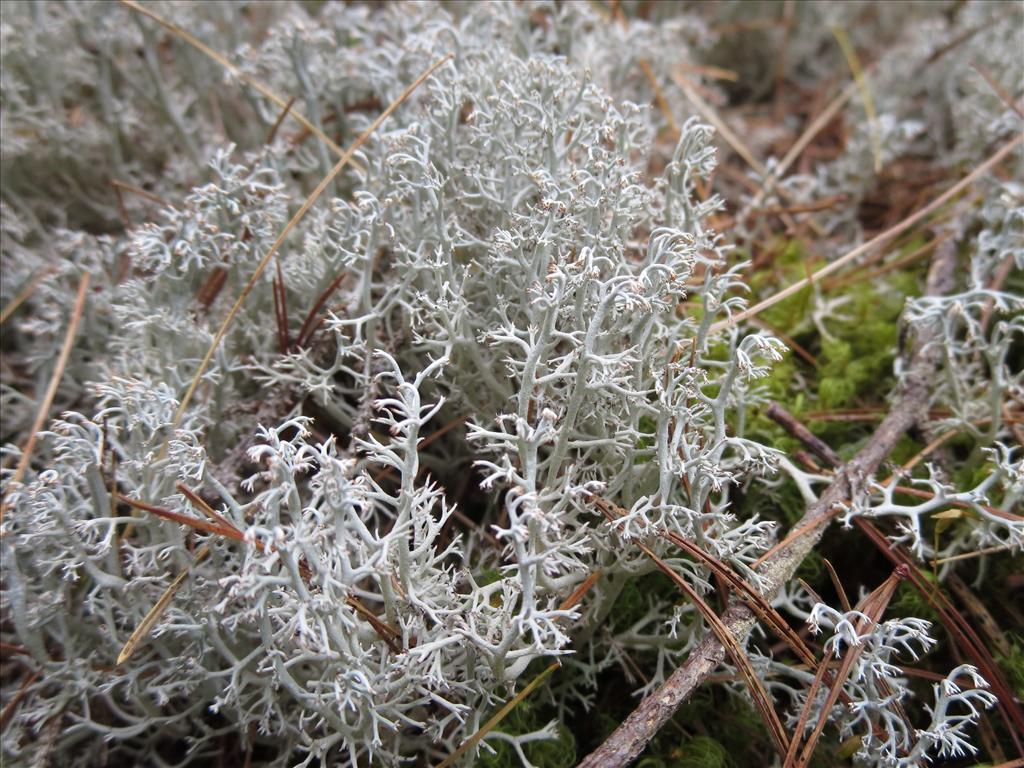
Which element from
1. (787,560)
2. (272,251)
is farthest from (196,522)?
(787,560)

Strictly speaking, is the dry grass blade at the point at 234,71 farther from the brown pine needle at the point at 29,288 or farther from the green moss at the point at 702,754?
the green moss at the point at 702,754

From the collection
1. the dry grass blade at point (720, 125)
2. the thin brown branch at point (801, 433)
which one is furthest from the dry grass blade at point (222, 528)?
the dry grass blade at point (720, 125)

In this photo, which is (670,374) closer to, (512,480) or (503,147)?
(512,480)

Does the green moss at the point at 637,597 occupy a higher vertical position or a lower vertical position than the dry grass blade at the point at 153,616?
higher

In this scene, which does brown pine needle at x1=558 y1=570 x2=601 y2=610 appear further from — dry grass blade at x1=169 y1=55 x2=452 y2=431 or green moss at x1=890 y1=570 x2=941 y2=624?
dry grass blade at x1=169 y1=55 x2=452 y2=431

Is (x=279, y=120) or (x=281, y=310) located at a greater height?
(x=279, y=120)

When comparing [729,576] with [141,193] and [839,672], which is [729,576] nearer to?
[839,672]

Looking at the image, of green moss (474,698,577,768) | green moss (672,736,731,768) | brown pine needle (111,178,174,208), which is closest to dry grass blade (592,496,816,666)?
green moss (672,736,731,768)

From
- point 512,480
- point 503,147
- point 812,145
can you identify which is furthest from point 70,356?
point 812,145
